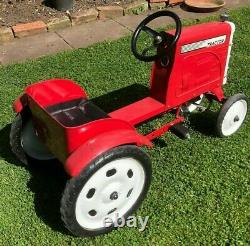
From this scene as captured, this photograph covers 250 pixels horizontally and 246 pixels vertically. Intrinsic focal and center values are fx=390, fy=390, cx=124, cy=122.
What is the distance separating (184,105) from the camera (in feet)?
11.5

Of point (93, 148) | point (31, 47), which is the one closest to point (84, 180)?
point (93, 148)

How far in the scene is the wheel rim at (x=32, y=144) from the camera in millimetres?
3020

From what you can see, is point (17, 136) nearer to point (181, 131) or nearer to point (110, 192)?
point (110, 192)

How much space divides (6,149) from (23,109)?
72 centimetres

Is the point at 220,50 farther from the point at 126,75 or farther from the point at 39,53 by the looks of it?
the point at 39,53

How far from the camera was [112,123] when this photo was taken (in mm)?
2479

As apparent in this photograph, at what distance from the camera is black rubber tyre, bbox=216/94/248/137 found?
3328 mm

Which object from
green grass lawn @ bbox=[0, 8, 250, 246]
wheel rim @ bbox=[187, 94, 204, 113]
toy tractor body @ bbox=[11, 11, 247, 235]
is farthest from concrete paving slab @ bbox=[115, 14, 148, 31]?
toy tractor body @ bbox=[11, 11, 247, 235]

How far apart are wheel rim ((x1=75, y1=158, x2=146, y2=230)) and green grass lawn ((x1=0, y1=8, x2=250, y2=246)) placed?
0.17 m

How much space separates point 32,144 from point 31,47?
2539 millimetres

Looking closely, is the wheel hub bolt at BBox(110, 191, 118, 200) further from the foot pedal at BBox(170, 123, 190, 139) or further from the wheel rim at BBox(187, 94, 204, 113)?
the wheel rim at BBox(187, 94, 204, 113)

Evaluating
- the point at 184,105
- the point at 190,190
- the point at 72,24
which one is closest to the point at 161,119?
the point at 184,105

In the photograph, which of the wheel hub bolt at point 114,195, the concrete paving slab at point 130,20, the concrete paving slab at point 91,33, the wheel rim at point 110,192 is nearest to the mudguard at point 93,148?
the wheel rim at point 110,192

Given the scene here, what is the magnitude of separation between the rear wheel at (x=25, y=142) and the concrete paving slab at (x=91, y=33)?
249 cm
